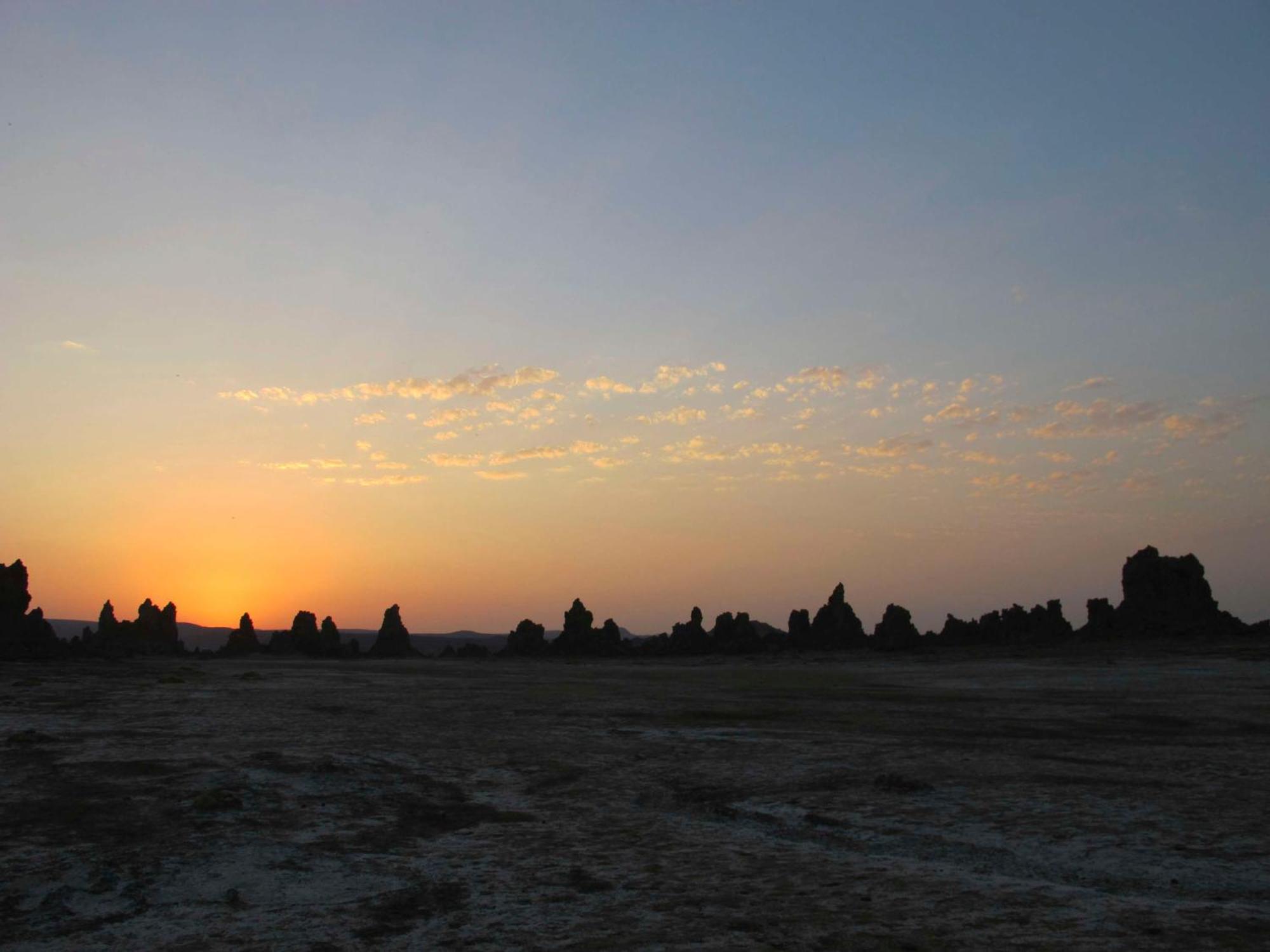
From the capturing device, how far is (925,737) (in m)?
15.1

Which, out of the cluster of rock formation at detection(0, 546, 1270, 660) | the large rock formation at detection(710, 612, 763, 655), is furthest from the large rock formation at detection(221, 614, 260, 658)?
the large rock formation at detection(710, 612, 763, 655)

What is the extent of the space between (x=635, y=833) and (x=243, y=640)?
96449 mm

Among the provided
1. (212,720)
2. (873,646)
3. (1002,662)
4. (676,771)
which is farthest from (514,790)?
(873,646)

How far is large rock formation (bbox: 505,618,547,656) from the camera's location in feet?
317

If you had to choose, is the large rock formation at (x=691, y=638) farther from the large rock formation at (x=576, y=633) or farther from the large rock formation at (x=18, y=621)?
the large rock formation at (x=18, y=621)

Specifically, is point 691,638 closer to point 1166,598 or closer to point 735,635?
point 735,635

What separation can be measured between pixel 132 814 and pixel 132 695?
59.9ft

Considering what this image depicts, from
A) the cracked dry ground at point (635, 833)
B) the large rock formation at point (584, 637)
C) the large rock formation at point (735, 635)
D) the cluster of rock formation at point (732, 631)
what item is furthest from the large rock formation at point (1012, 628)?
the cracked dry ground at point (635, 833)

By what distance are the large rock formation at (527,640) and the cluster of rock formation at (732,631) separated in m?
0.09

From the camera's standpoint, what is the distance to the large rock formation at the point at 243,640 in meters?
94.1

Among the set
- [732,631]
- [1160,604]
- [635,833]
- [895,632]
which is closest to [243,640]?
[732,631]

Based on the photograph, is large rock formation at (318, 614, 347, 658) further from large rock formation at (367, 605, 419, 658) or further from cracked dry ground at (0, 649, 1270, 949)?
cracked dry ground at (0, 649, 1270, 949)

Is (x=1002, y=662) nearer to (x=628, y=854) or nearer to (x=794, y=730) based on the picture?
(x=794, y=730)

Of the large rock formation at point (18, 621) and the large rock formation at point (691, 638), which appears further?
the large rock formation at point (691, 638)
